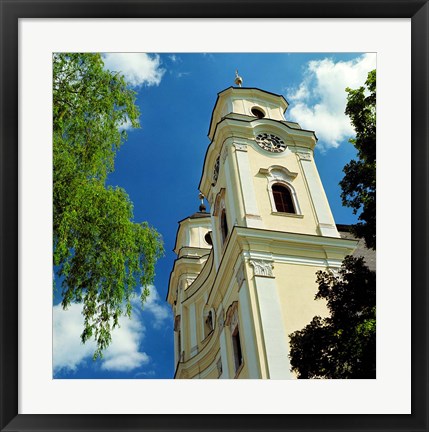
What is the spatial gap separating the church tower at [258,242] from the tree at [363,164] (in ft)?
7.73

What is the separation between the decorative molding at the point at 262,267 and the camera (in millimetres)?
12789

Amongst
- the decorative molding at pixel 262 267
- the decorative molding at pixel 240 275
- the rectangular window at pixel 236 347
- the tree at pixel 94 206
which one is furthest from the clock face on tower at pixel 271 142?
the tree at pixel 94 206

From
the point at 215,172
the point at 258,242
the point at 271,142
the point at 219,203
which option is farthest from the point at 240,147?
the point at 258,242

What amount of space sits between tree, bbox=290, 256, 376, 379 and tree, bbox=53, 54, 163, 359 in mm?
2779

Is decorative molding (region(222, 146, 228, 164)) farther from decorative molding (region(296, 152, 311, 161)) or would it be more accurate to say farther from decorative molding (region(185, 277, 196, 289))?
decorative molding (region(185, 277, 196, 289))

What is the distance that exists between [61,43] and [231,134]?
11630 mm

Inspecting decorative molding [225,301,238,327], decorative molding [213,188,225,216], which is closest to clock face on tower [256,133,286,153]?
decorative molding [213,188,225,216]

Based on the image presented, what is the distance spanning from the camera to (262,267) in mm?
12961

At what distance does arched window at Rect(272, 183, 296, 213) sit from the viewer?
1550cm

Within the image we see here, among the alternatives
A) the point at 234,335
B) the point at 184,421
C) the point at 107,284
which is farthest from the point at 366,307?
the point at 234,335

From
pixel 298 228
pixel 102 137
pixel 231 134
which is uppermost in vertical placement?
pixel 231 134

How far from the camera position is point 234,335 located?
13.3 metres

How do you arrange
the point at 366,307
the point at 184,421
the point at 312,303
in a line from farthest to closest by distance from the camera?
the point at 312,303, the point at 366,307, the point at 184,421

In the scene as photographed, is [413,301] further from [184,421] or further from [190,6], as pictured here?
[190,6]
